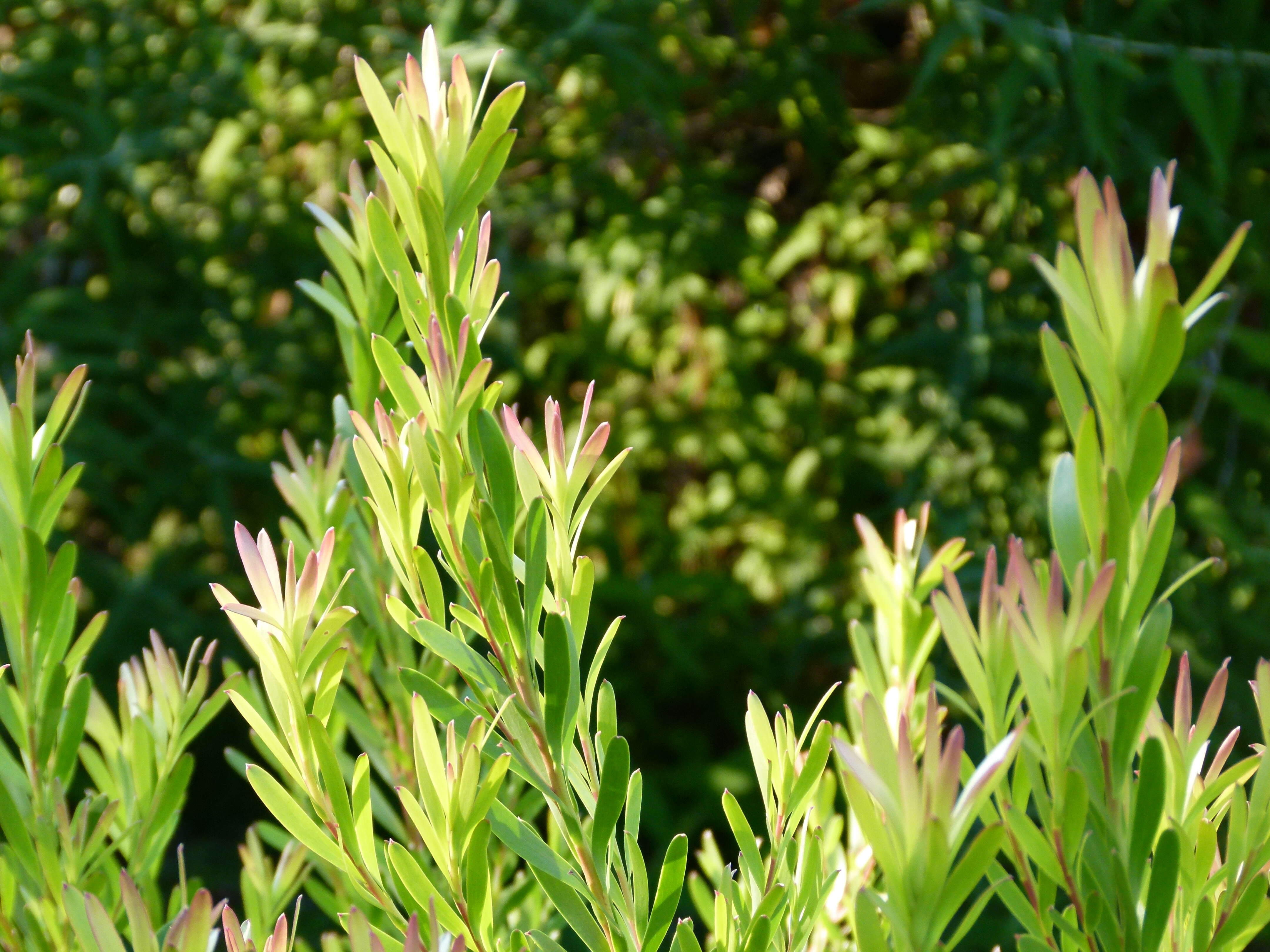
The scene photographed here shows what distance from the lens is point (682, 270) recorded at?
50.5 inches

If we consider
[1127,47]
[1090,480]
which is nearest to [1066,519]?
[1090,480]

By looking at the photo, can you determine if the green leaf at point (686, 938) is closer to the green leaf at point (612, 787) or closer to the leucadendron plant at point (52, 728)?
the green leaf at point (612, 787)

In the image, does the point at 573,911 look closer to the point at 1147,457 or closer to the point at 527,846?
the point at 527,846

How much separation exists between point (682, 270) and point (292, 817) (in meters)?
1.12

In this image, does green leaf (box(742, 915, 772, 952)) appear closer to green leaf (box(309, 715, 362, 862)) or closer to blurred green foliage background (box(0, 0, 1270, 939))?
green leaf (box(309, 715, 362, 862))

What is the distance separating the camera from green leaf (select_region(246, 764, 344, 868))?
209 mm

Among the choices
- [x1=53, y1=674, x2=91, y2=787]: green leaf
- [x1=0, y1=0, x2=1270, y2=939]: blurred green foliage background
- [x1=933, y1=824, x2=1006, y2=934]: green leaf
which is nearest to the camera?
[x1=933, y1=824, x2=1006, y2=934]: green leaf

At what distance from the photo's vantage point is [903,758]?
6.8 inches

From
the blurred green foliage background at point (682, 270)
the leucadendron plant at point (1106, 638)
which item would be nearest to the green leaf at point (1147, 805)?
the leucadendron plant at point (1106, 638)

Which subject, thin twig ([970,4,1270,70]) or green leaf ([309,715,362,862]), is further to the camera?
thin twig ([970,4,1270,70])

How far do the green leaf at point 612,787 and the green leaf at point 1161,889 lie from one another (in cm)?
10

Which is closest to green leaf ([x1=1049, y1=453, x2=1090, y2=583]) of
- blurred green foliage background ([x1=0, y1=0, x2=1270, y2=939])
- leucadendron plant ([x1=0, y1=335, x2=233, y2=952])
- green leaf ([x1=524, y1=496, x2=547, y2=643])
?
green leaf ([x1=524, y1=496, x2=547, y2=643])

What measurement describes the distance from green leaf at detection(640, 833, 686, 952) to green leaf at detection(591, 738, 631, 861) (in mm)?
15

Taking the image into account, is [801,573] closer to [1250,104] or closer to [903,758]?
[1250,104]
